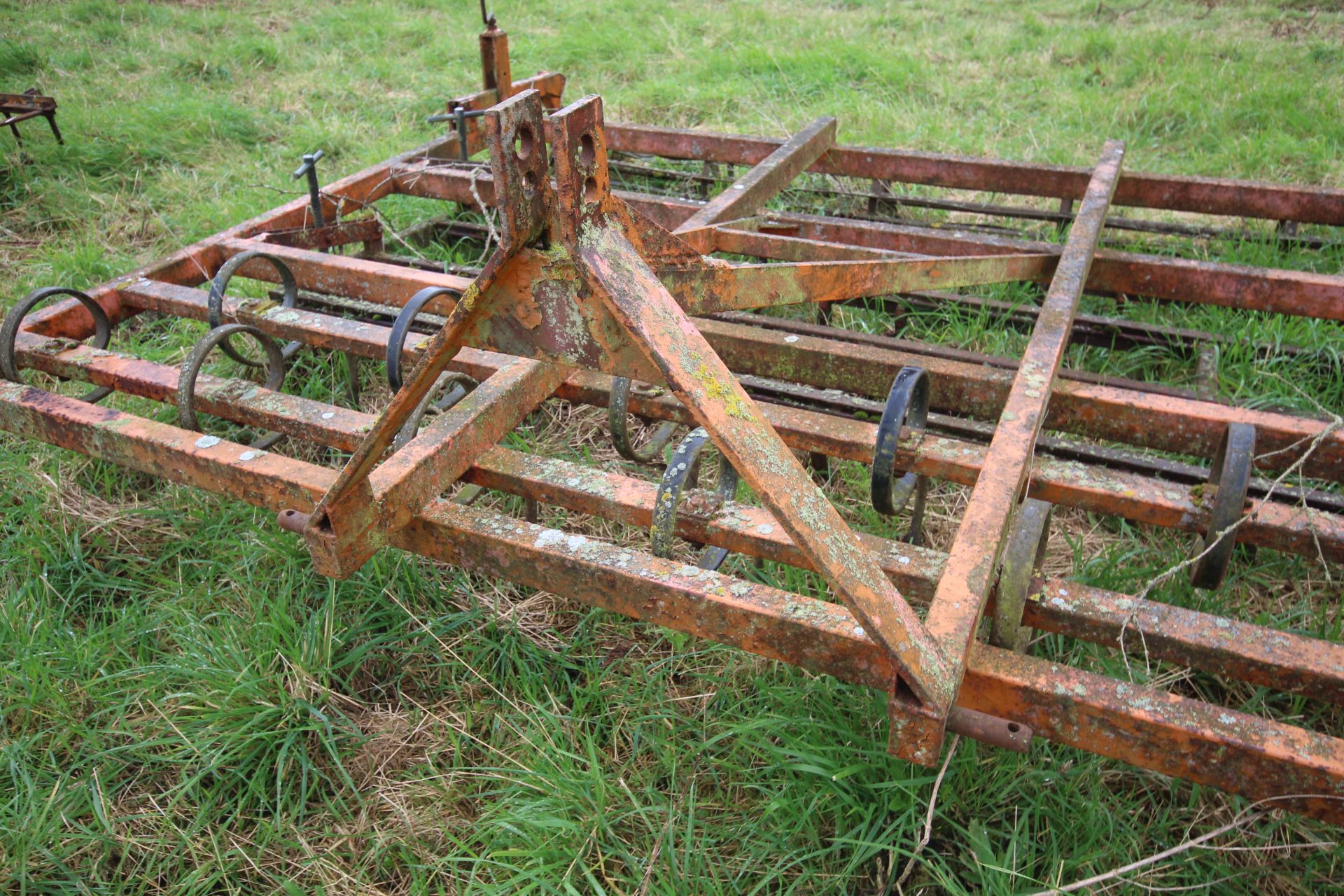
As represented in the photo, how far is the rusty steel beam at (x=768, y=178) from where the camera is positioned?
300cm

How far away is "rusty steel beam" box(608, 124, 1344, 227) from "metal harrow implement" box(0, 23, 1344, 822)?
0.02 metres

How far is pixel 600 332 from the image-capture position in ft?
4.78

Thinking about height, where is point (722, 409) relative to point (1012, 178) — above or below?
above

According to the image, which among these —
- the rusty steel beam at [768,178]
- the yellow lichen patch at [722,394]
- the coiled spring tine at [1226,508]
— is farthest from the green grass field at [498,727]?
the yellow lichen patch at [722,394]

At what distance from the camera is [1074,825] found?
1884 millimetres

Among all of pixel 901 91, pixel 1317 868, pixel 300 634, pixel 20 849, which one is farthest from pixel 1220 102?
pixel 20 849

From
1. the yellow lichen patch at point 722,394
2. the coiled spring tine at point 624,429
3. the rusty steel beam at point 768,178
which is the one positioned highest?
the yellow lichen patch at point 722,394

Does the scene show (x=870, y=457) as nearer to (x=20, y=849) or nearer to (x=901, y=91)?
(x=20, y=849)

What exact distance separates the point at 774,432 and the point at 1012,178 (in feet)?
8.59

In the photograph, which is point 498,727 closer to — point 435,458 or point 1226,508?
point 435,458

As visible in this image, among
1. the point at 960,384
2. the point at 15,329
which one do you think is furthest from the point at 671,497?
Answer: the point at 15,329

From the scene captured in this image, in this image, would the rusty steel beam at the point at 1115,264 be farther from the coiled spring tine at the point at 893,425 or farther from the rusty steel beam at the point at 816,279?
the coiled spring tine at the point at 893,425

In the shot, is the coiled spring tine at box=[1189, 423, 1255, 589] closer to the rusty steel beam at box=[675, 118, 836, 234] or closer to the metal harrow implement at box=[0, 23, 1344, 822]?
the metal harrow implement at box=[0, 23, 1344, 822]

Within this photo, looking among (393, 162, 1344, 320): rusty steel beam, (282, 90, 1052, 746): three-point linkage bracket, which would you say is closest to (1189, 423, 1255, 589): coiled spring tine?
(282, 90, 1052, 746): three-point linkage bracket
